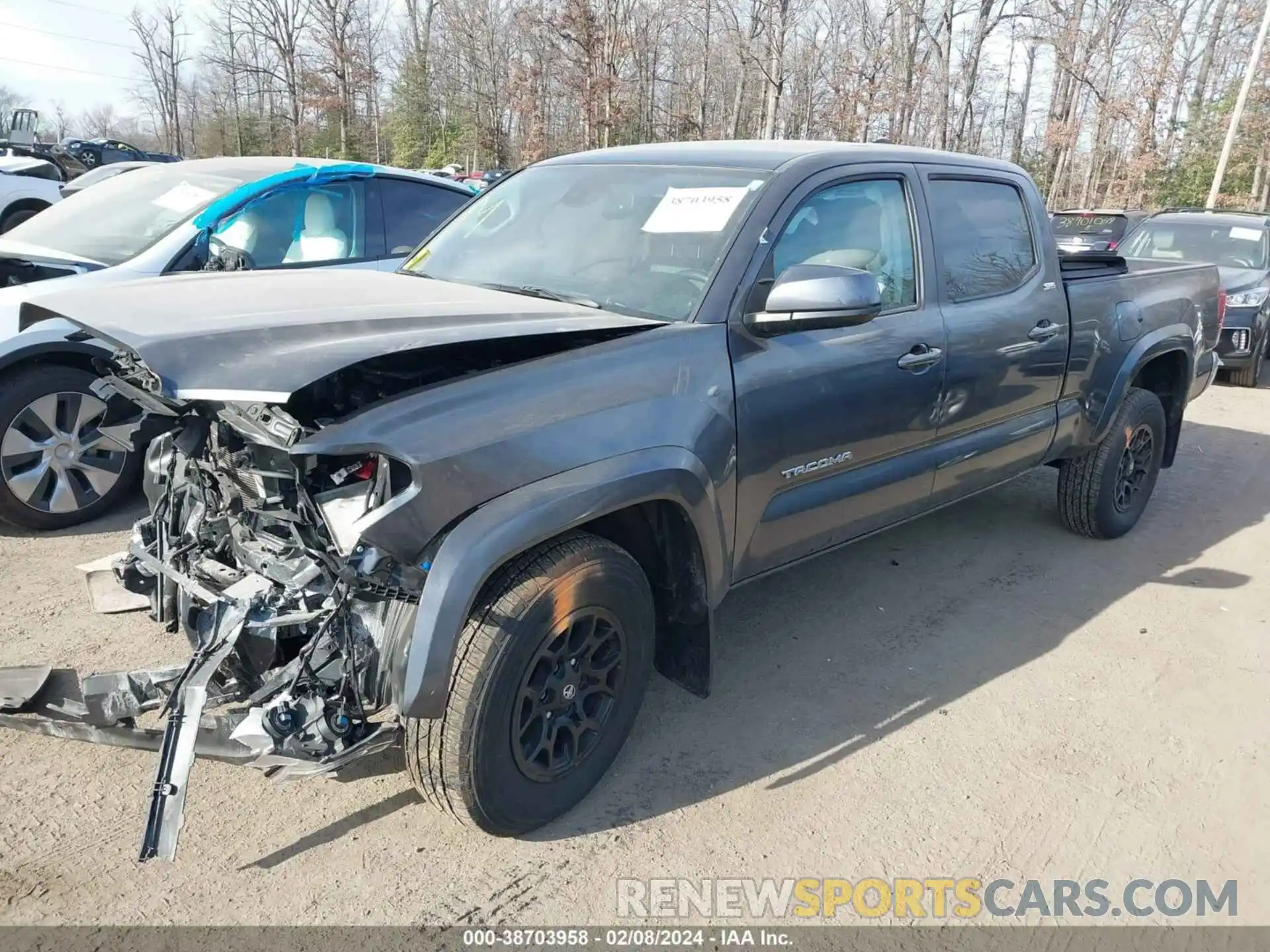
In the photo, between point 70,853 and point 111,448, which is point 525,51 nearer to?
point 111,448

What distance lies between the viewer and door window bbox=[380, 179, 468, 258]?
593 centimetres

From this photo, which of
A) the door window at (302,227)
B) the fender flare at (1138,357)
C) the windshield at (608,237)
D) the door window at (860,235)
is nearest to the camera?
the windshield at (608,237)

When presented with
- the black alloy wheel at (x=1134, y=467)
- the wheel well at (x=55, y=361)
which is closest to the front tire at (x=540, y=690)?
the wheel well at (x=55, y=361)

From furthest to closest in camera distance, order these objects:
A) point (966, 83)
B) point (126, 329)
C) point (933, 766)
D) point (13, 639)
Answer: point (966, 83), point (13, 639), point (933, 766), point (126, 329)

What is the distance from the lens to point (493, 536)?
2303 millimetres

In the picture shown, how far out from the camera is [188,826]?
2672 millimetres

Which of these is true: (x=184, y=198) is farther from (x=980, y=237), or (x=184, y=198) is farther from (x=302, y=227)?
(x=980, y=237)

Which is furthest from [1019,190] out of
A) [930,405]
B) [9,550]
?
[9,550]

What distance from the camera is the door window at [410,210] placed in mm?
5934

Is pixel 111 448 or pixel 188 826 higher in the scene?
pixel 111 448

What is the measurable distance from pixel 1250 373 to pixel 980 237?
783 centimetres

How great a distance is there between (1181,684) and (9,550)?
520cm

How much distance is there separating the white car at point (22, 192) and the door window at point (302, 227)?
261 inches

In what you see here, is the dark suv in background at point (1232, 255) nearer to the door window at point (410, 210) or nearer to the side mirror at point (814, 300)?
the door window at point (410, 210)
